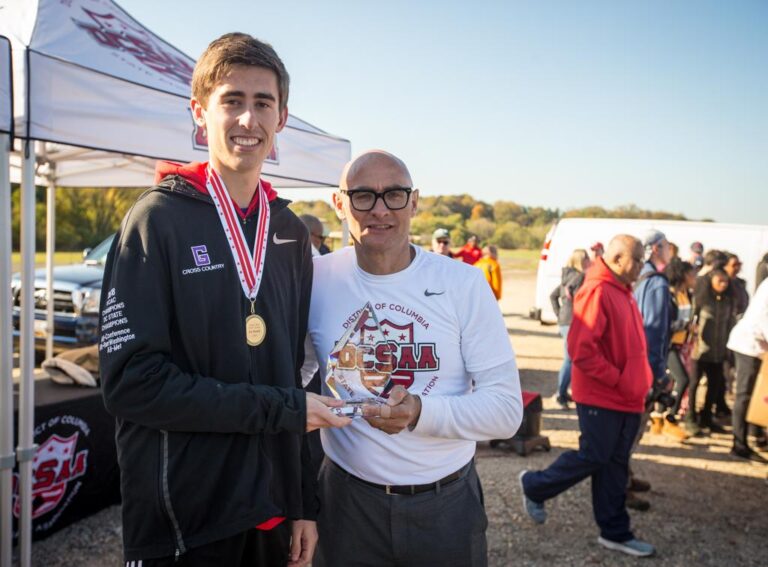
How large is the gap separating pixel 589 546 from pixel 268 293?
3.48 m

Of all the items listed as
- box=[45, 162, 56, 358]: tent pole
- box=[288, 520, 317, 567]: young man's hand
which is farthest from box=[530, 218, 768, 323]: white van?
box=[288, 520, 317, 567]: young man's hand

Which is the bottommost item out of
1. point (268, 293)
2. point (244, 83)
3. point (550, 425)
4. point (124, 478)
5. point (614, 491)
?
point (550, 425)

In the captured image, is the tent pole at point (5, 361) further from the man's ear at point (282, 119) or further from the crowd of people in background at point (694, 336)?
the crowd of people in background at point (694, 336)

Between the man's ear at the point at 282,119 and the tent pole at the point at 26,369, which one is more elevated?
the man's ear at the point at 282,119

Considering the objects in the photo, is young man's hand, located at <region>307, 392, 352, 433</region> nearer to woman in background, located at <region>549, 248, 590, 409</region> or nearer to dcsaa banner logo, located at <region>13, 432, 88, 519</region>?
dcsaa banner logo, located at <region>13, 432, 88, 519</region>

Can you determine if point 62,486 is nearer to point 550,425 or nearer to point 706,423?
point 550,425

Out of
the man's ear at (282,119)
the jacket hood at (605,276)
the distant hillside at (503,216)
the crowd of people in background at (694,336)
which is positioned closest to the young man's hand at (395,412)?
the man's ear at (282,119)

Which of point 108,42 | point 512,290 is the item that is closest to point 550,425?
point 108,42

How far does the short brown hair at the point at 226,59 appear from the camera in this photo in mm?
1602

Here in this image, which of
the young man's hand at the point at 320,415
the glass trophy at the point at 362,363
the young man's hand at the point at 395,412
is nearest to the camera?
the young man's hand at the point at 320,415

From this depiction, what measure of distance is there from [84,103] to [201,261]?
2258 mm

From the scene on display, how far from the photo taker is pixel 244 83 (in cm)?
162

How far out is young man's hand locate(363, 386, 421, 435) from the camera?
1.66 meters

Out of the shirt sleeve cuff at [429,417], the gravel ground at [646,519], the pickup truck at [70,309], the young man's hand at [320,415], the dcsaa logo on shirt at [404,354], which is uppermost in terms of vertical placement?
the dcsaa logo on shirt at [404,354]
